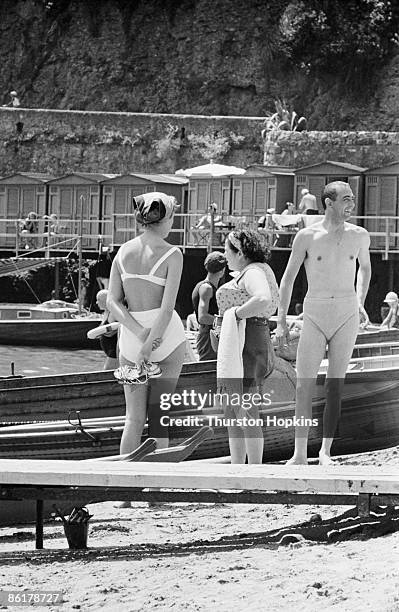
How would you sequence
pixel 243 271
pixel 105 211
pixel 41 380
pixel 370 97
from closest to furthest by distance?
pixel 243 271 < pixel 41 380 < pixel 105 211 < pixel 370 97

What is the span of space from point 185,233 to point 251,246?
110ft

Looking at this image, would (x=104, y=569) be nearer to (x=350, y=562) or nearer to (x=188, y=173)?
(x=350, y=562)

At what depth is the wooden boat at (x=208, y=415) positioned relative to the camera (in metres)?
9.82

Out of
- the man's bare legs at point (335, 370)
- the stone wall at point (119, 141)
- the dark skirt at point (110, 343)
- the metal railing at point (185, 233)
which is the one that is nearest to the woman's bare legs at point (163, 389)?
the man's bare legs at point (335, 370)

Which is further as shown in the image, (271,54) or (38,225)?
(271,54)

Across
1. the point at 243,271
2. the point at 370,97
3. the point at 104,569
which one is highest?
the point at 370,97

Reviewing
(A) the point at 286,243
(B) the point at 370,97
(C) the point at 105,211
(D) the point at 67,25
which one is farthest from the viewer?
(D) the point at 67,25

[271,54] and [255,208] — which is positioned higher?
[271,54]

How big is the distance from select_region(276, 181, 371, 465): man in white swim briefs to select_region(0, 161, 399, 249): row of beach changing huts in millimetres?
31499

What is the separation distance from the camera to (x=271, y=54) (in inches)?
→ 2452

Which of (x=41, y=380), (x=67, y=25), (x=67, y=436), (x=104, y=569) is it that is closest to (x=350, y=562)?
(x=104, y=569)

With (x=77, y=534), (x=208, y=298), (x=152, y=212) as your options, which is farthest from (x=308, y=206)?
(x=77, y=534)

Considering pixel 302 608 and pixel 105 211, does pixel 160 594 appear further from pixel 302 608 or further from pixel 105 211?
pixel 105 211

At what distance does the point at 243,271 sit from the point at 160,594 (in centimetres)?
294
